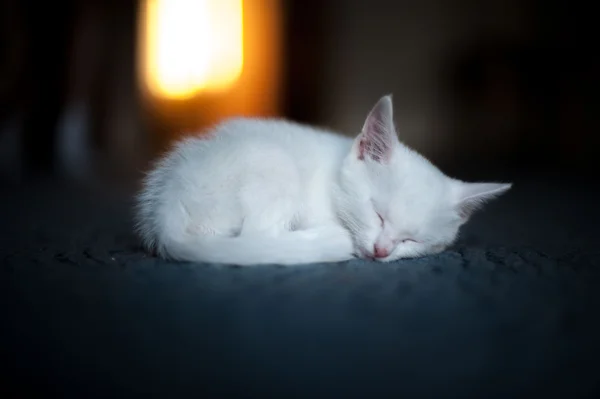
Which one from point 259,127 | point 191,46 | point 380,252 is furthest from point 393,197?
point 191,46

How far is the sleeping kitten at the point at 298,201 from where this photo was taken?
1129mm

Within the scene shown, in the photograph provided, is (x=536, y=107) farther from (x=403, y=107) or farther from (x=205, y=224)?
(x=205, y=224)

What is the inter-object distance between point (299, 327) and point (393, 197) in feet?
1.46

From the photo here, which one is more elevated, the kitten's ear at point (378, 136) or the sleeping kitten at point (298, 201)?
the kitten's ear at point (378, 136)

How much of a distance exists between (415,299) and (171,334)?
0.36 metres

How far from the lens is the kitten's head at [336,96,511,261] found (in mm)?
1172

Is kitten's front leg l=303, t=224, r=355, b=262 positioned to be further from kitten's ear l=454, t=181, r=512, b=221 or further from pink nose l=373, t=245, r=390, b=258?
kitten's ear l=454, t=181, r=512, b=221

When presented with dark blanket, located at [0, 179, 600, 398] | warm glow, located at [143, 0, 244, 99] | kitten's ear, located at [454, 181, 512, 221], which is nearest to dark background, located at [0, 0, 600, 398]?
dark blanket, located at [0, 179, 600, 398]

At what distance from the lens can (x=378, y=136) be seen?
125 centimetres

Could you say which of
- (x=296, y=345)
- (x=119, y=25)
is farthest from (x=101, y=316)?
(x=119, y=25)

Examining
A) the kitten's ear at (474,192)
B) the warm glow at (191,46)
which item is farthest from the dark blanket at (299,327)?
the warm glow at (191,46)

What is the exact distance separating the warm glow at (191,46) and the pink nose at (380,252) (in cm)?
440

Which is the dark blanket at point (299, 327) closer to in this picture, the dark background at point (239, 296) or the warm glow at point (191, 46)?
the dark background at point (239, 296)

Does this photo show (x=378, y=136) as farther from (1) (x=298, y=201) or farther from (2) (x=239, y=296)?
(2) (x=239, y=296)
